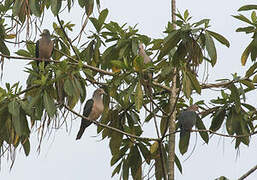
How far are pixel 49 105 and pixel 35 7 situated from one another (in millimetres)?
1036

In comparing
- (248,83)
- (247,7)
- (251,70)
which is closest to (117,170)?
(248,83)

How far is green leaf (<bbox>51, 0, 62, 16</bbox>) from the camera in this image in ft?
17.1

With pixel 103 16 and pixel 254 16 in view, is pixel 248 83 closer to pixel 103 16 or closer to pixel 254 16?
pixel 254 16

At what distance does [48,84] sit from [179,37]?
123cm

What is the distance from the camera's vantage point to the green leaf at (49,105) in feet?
15.5

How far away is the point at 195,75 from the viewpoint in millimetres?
5090

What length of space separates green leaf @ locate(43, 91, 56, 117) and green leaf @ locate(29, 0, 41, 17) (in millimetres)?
841

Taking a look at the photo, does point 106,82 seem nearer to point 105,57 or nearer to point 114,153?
point 105,57

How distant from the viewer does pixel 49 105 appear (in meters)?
4.75

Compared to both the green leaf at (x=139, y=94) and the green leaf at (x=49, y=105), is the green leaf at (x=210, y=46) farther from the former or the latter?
the green leaf at (x=49, y=105)

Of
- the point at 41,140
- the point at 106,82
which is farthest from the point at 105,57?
the point at 41,140

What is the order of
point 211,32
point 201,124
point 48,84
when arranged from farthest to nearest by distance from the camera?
point 201,124 → point 211,32 → point 48,84

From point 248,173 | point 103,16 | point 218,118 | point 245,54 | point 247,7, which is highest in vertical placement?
point 103,16

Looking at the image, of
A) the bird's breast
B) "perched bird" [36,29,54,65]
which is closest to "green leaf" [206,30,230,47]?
the bird's breast
